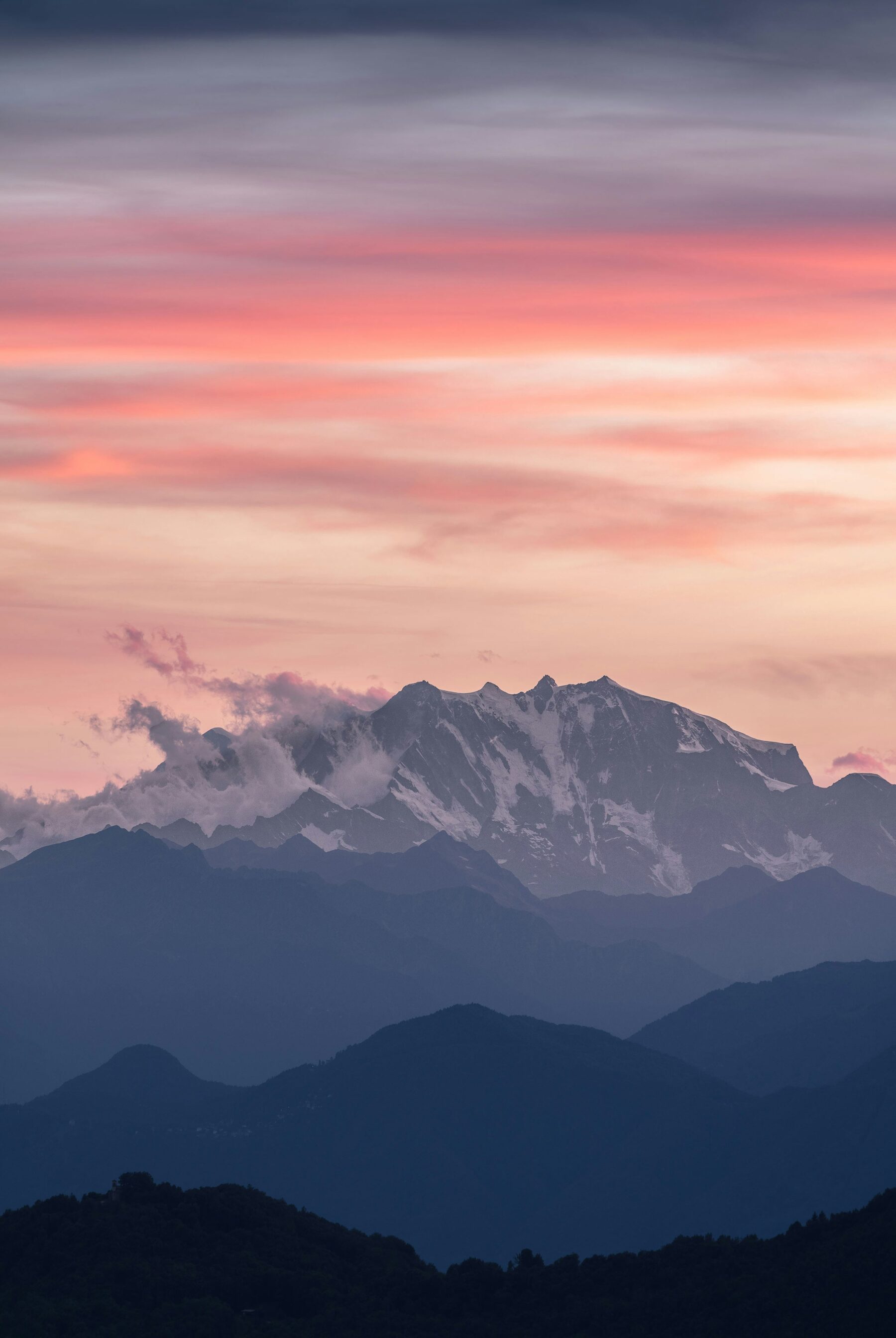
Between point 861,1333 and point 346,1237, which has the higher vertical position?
point 861,1333

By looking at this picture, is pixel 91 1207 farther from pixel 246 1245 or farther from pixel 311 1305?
pixel 311 1305

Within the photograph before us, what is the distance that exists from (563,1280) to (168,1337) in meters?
37.7

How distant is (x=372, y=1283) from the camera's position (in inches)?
7264

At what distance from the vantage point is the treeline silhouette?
162 m

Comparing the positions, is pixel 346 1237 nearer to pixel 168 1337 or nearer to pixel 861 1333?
→ pixel 168 1337

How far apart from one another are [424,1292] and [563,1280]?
12.9 meters

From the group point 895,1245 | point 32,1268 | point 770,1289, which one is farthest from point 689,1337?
point 32,1268

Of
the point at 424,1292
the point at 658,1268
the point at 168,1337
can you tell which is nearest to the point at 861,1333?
the point at 658,1268

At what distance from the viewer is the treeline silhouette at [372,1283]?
16225 cm

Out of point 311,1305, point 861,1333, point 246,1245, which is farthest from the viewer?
point 246,1245

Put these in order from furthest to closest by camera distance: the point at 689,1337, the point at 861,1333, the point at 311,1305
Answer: the point at 311,1305, the point at 689,1337, the point at 861,1333

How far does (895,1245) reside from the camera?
163m

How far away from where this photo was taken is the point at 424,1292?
180500mm

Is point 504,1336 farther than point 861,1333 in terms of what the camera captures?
Yes
